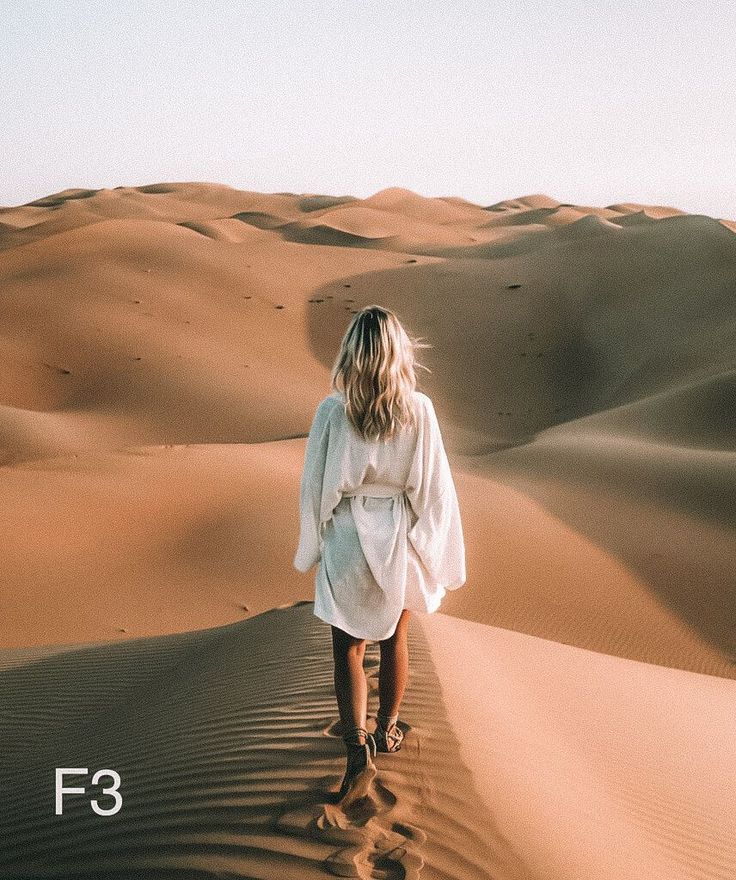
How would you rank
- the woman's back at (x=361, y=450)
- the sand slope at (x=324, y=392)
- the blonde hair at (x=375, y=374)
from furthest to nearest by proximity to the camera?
the sand slope at (x=324, y=392) < the woman's back at (x=361, y=450) < the blonde hair at (x=375, y=374)

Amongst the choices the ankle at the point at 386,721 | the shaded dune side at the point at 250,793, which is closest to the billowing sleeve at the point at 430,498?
the ankle at the point at 386,721

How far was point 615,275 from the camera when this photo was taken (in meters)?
31.0

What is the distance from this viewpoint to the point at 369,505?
11.9ft

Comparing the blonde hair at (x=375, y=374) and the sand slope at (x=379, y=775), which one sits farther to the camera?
the blonde hair at (x=375, y=374)

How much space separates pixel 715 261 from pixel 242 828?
3036 cm

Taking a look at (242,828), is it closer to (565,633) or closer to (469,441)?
(565,633)

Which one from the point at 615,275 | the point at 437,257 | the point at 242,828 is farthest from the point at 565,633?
the point at 437,257

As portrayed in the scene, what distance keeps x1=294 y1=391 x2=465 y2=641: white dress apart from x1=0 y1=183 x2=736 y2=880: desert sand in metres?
0.70

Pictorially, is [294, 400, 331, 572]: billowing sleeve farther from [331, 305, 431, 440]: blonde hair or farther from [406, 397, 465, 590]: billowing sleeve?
[406, 397, 465, 590]: billowing sleeve

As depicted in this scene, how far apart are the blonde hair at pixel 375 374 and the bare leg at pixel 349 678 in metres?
0.82

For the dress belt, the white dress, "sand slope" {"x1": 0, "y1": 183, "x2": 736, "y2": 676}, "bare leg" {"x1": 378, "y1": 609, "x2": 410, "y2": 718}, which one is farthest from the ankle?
"sand slope" {"x1": 0, "y1": 183, "x2": 736, "y2": 676}

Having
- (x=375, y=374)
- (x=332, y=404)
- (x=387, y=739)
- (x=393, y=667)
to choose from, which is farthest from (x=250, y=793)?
(x=375, y=374)

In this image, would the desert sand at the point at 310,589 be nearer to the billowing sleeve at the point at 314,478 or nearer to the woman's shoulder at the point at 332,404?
the billowing sleeve at the point at 314,478

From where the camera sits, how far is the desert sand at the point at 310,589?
11.8 ft
